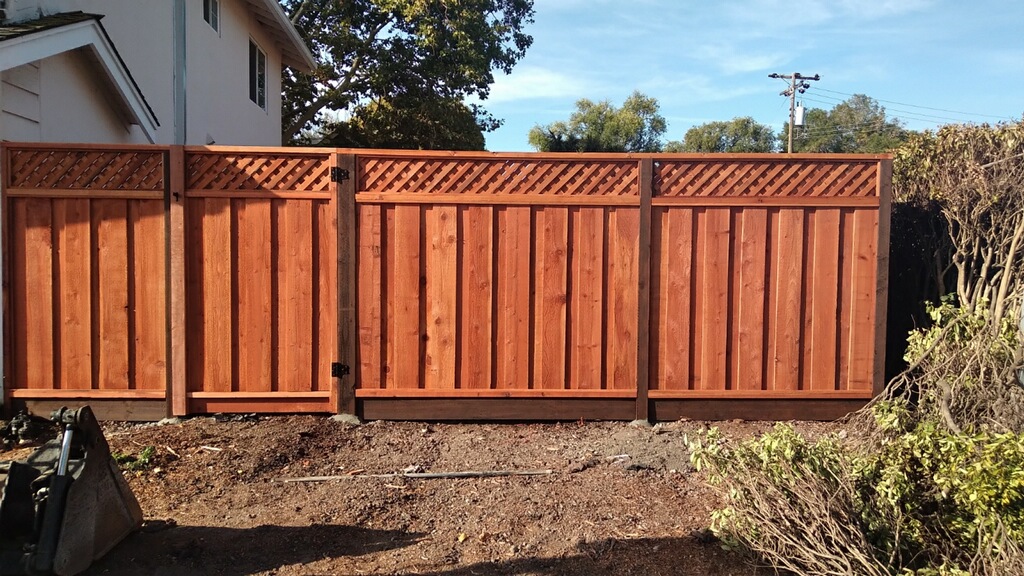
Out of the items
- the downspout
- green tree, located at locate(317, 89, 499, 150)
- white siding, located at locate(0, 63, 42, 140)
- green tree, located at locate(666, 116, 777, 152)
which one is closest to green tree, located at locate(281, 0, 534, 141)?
green tree, located at locate(317, 89, 499, 150)

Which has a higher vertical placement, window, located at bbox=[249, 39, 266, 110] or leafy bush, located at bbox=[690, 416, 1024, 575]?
window, located at bbox=[249, 39, 266, 110]

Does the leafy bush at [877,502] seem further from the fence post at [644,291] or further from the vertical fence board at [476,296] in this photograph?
the vertical fence board at [476,296]

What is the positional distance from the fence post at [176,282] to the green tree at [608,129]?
40.6 metres

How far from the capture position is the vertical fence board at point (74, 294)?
5156mm

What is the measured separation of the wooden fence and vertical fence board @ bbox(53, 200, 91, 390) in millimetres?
16

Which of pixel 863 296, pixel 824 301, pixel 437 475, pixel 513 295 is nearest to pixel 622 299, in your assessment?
pixel 513 295

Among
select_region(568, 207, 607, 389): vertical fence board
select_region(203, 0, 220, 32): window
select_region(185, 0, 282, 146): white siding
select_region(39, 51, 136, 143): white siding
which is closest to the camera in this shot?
select_region(568, 207, 607, 389): vertical fence board

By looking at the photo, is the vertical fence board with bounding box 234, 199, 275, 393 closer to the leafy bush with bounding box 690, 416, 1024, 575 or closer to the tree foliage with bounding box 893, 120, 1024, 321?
the leafy bush with bounding box 690, 416, 1024, 575

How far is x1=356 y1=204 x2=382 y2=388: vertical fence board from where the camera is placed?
206 inches

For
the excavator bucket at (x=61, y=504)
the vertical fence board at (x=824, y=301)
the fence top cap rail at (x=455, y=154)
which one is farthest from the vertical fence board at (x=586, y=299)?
the excavator bucket at (x=61, y=504)

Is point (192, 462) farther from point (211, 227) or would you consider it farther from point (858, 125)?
point (858, 125)

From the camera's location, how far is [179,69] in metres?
9.80

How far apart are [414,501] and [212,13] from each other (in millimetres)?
10436

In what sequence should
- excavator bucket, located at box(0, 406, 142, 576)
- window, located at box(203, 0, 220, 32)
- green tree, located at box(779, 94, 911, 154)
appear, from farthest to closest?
green tree, located at box(779, 94, 911, 154)
window, located at box(203, 0, 220, 32)
excavator bucket, located at box(0, 406, 142, 576)
